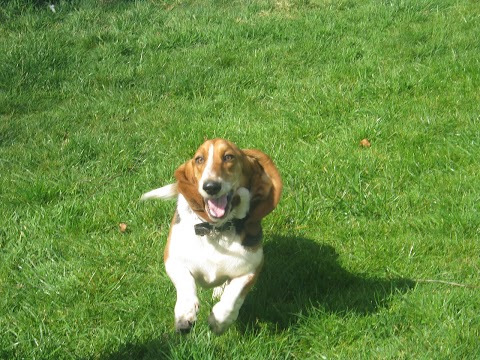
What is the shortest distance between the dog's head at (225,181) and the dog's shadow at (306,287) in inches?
23.2

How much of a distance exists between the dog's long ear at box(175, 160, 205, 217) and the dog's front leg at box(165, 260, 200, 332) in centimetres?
31

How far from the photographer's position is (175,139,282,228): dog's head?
3.39m

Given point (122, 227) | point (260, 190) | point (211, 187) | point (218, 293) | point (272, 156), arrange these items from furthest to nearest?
point (272, 156)
point (122, 227)
point (218, 293)
point (260, 190)
point (211, 187)

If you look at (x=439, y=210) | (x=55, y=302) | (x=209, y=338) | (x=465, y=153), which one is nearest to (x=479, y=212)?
(x=439, y=210)

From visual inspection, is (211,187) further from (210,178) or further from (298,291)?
(298,291)

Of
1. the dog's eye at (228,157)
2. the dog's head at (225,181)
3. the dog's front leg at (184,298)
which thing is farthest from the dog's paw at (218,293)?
the dog's eye at (228,157)

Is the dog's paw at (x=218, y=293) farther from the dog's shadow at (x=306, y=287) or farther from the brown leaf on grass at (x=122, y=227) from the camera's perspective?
the brown leaf on grass at (x=122, y=227)

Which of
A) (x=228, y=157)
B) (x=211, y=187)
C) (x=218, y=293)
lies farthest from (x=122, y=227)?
(x=211, y=187)

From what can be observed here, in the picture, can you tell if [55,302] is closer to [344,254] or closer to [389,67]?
[344,254]

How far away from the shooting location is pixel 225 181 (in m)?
3.39

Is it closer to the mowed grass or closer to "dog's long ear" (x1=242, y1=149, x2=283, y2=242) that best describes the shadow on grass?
the mowed grass

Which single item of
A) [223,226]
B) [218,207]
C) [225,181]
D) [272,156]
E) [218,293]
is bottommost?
[272,156]

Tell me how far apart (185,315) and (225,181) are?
25.3 inches

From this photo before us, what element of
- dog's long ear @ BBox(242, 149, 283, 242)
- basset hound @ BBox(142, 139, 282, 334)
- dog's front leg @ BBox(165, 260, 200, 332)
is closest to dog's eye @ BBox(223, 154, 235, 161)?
basset hound @ BBox(142, 139, 282, 334)
